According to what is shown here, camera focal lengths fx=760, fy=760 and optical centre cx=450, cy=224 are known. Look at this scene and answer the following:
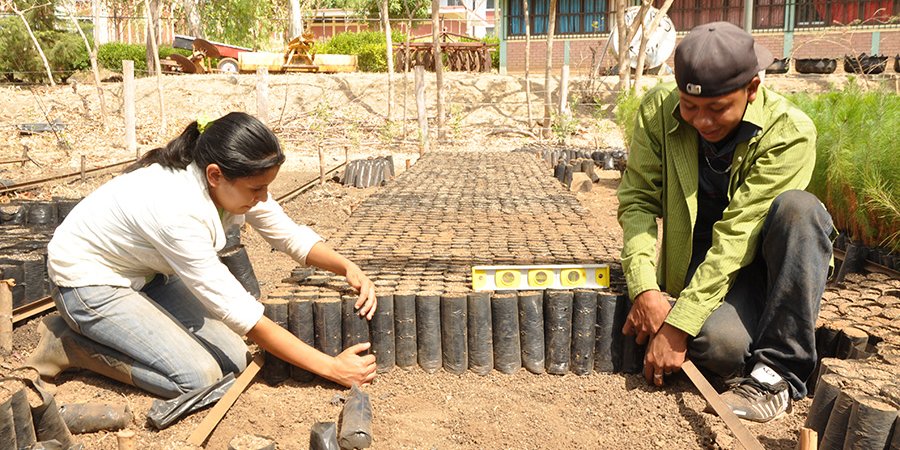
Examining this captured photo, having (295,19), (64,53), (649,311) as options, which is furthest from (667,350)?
(295,19)

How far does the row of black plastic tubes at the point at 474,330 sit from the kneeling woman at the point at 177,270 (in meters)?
0.13

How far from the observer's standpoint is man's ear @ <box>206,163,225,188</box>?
113 inches

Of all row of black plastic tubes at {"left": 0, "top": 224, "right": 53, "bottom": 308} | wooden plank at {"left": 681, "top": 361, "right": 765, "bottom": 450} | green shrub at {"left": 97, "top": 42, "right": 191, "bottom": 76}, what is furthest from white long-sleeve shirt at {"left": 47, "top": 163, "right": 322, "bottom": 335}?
green shrub at {"left": 97, "top": 42, "right": 191, "bottom": 76}

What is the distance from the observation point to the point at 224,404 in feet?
9.48

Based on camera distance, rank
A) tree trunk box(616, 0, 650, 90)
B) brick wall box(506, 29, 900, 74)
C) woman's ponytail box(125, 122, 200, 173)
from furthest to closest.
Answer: brick wall box(506, 29, 900, 74) < tree trunk box(616, 0, 650, 90) < woman's ponytail box(125, 122, 200, 173)

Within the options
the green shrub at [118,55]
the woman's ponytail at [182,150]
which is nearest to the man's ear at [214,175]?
the woman's ponytail at [182,150]

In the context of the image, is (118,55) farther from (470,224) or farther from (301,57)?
(470,224)

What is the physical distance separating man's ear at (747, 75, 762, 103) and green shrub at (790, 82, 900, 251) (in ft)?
7.12

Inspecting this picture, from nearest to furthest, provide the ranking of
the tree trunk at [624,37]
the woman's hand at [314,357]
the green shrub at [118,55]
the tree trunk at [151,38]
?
the woman's hand at [314,357] → the tree trunk at [624,37] → the tree trunk at [151,38] → the green shrub at [118,55]

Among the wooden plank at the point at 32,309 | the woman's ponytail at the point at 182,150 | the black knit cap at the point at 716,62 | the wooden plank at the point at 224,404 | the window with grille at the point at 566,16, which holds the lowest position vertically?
the wooden plank at the point at 32,309

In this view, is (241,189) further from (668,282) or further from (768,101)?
(768,101)

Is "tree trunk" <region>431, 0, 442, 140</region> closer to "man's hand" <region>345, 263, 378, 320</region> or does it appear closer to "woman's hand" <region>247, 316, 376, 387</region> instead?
"man's hand" <region>345, 263, 378, 320</region>

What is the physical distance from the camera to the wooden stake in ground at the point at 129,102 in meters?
12.6

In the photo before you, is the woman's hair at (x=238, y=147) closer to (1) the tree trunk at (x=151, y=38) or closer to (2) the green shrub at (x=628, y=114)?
(2) the green shrub at (x=628, y=114)
